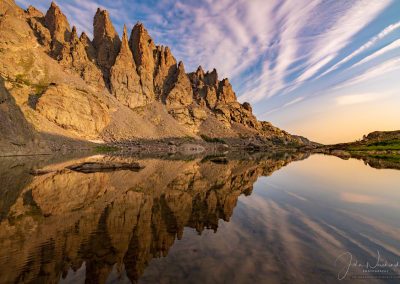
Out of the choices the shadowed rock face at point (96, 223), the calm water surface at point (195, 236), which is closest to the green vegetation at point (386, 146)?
the calm water surface at point (195, 236)

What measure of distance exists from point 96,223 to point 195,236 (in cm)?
640

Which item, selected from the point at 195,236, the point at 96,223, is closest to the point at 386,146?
the point at 195,236

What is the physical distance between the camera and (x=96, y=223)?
1612cm

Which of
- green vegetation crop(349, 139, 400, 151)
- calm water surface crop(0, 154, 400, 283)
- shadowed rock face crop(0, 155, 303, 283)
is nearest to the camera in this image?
calm water surface crop(0, 154, 400, 283)

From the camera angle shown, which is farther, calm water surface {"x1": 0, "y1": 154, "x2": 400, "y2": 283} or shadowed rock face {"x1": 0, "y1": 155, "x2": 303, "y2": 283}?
shadowed rock face {"x1": 0, "y1": 155, "x2": 303, "y2": 283}

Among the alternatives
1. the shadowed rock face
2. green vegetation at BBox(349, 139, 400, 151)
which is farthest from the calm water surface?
green vegetation at BBox(349, 139, 400, 151)

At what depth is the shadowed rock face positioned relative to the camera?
1060 cm

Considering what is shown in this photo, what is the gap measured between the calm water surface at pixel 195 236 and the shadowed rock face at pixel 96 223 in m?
0.06

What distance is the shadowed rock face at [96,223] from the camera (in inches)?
417

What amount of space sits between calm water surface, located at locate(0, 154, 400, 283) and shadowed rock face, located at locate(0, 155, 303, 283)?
0.06 metres

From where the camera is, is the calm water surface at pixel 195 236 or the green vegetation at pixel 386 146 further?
the green vegetation at pixel 386 146

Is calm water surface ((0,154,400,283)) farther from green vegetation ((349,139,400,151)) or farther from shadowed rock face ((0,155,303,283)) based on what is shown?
green vegetation ((349,139,400,151))

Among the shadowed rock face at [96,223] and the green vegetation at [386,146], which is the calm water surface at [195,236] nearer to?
the shadowed rock face at [96,223]

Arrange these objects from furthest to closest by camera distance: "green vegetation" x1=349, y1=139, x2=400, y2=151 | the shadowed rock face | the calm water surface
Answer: "green vegetation" x1=349, y1=139, x2=400, y2=151 < the shadowed rock face < the calm water surface
